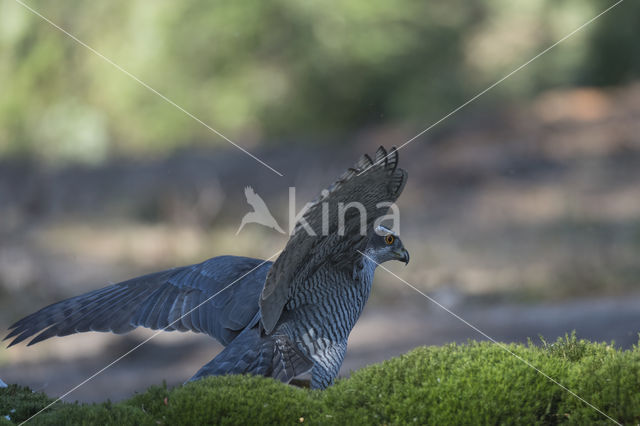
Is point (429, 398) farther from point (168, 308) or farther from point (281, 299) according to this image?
point (168, 308)

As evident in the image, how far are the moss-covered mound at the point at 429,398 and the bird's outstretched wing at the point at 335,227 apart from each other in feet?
1.43

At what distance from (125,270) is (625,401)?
8.19 metres

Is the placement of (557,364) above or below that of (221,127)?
below

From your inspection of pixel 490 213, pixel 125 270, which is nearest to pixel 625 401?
pixel 125 270

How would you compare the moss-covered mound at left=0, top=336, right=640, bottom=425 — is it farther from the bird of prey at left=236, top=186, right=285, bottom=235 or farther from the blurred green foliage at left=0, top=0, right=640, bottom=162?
the blurred green foliage at left=0, top=0, right=640, bottom=162

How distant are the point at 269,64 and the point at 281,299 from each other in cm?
1032

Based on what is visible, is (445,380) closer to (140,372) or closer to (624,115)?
(140,372)

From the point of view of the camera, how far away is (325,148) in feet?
44.2

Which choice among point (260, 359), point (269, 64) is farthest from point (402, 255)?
point (269, 64)

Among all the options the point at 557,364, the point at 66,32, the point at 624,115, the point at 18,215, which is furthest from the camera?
the point at 624,115

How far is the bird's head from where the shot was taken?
11.3ft

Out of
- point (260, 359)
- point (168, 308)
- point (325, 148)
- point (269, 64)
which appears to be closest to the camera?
point (260, 359)

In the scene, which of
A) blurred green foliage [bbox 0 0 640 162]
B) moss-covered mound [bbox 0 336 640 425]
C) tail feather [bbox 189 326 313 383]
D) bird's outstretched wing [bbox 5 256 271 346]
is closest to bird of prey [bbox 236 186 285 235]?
blurred green foliage [bbox 0 0 640 162]

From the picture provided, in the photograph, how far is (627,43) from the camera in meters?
13.5
